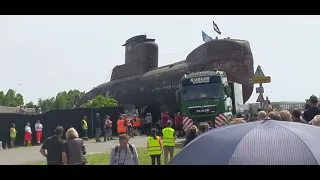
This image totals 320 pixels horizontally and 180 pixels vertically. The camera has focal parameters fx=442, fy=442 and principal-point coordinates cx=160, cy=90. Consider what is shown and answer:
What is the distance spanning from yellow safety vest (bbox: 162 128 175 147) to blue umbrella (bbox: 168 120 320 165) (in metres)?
7.40

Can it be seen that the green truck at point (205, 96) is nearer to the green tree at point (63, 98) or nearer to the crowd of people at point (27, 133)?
the crowd of people at point (27, 133)

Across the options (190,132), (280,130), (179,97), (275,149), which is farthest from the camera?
(179,97)

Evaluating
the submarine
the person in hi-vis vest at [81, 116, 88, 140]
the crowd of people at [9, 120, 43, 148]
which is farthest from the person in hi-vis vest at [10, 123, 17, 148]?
the submarine

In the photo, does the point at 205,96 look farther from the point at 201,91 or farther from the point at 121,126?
the point at 121,126

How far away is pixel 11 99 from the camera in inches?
4764

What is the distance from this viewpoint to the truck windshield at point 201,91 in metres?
23.0

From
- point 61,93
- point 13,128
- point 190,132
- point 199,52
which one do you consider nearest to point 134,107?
point 199,52

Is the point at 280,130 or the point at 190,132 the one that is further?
the point at 190,132

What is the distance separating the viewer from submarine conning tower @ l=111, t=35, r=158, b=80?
131 feet

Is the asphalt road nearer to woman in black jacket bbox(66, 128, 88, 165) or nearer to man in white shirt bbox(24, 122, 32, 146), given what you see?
man in white shirt bbox(24, 122, 32, 146)
